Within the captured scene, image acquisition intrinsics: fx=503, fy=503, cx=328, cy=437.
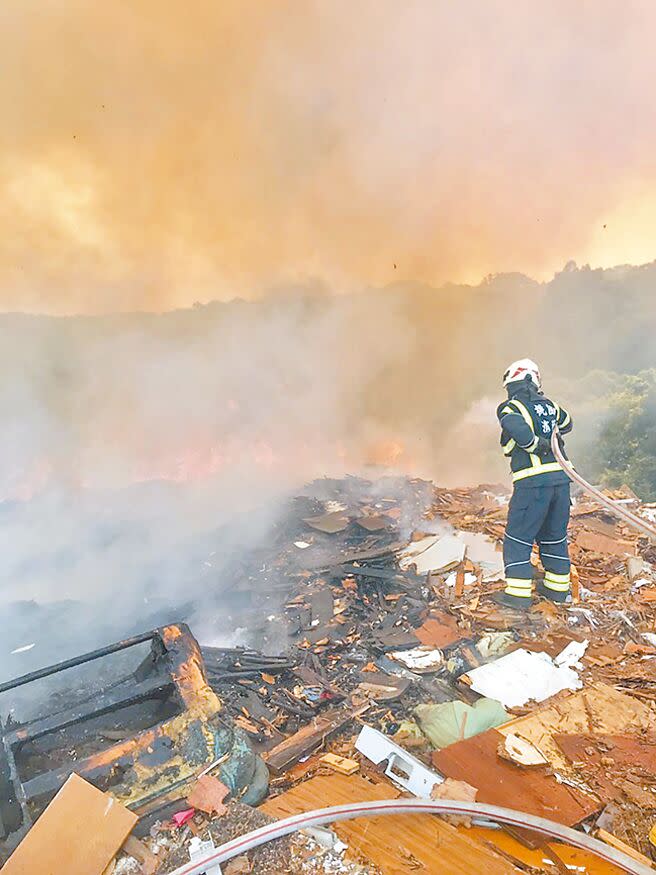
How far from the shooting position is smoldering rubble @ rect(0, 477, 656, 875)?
2.08 m

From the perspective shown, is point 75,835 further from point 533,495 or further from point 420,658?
point 533,495

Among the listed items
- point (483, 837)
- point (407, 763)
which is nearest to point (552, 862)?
point (483, 837)

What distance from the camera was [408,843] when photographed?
206cm

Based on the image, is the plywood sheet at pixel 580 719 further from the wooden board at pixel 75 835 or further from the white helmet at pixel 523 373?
the white helmet at pixel 523 373

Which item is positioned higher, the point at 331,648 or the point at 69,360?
the point at 69,360

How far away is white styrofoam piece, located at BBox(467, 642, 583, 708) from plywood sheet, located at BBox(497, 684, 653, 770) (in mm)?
154

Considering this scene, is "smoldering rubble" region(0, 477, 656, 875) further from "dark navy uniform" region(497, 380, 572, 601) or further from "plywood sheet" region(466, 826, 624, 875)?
"dark navy uniform" region(497, 380, 572, 601)

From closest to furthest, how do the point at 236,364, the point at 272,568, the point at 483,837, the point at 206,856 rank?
the point at 206,856, the point at 483,837, the point at 272,568, the point at 236,364

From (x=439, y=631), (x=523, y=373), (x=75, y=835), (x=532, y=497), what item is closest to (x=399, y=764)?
(x=75, y=835)

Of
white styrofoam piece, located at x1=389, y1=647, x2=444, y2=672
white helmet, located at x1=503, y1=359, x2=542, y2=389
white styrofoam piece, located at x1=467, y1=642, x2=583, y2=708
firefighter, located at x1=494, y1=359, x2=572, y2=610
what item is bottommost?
white styrofoam piece, located at x1=467, y1=642, x2=583, y2=708

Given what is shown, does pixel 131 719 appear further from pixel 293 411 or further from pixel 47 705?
pixel 293 411

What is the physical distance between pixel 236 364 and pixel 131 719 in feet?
25.4

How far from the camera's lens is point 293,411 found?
1034 cm

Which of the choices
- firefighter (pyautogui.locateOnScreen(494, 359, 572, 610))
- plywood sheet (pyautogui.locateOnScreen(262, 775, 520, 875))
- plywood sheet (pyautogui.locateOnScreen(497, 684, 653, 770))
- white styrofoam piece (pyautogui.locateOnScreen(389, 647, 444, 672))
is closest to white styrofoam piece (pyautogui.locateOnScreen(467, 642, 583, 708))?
plywood sheet (pyautogui.locateOnScreen(497, 684, 653, 770))
